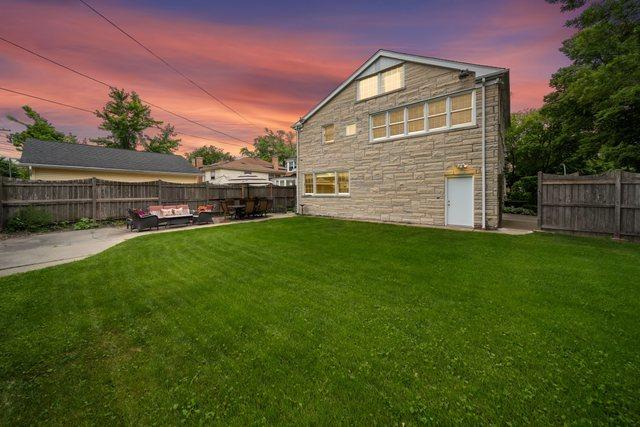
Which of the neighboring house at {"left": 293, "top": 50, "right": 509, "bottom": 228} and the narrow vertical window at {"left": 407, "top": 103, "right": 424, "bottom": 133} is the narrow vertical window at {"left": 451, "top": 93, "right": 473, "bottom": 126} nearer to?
the neighboring house at {"left": 293, "top": 50, "right": 509, "bottom": 228}

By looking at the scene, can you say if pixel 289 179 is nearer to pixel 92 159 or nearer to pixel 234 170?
pixel 234 170

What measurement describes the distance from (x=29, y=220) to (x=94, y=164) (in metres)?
11.3

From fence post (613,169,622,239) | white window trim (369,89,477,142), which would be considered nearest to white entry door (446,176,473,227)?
white window trim (369,89,477,142)

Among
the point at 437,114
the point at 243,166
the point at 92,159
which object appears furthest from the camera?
the point at 243,166

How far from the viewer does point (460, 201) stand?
11172 millimetres

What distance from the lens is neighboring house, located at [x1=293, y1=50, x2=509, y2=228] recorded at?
1050 cm

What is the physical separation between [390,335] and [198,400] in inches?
80.1

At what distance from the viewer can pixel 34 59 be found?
1234 cm

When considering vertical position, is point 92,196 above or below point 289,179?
below

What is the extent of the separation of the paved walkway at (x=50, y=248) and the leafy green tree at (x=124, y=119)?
2700cm

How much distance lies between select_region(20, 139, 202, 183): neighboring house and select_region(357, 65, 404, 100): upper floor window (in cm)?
1892

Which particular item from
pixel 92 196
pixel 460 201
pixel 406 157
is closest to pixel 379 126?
pixel 406 157

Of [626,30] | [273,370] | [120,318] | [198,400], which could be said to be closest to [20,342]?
[120,318]

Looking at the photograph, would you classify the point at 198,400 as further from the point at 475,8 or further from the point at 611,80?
the point at 611,80
